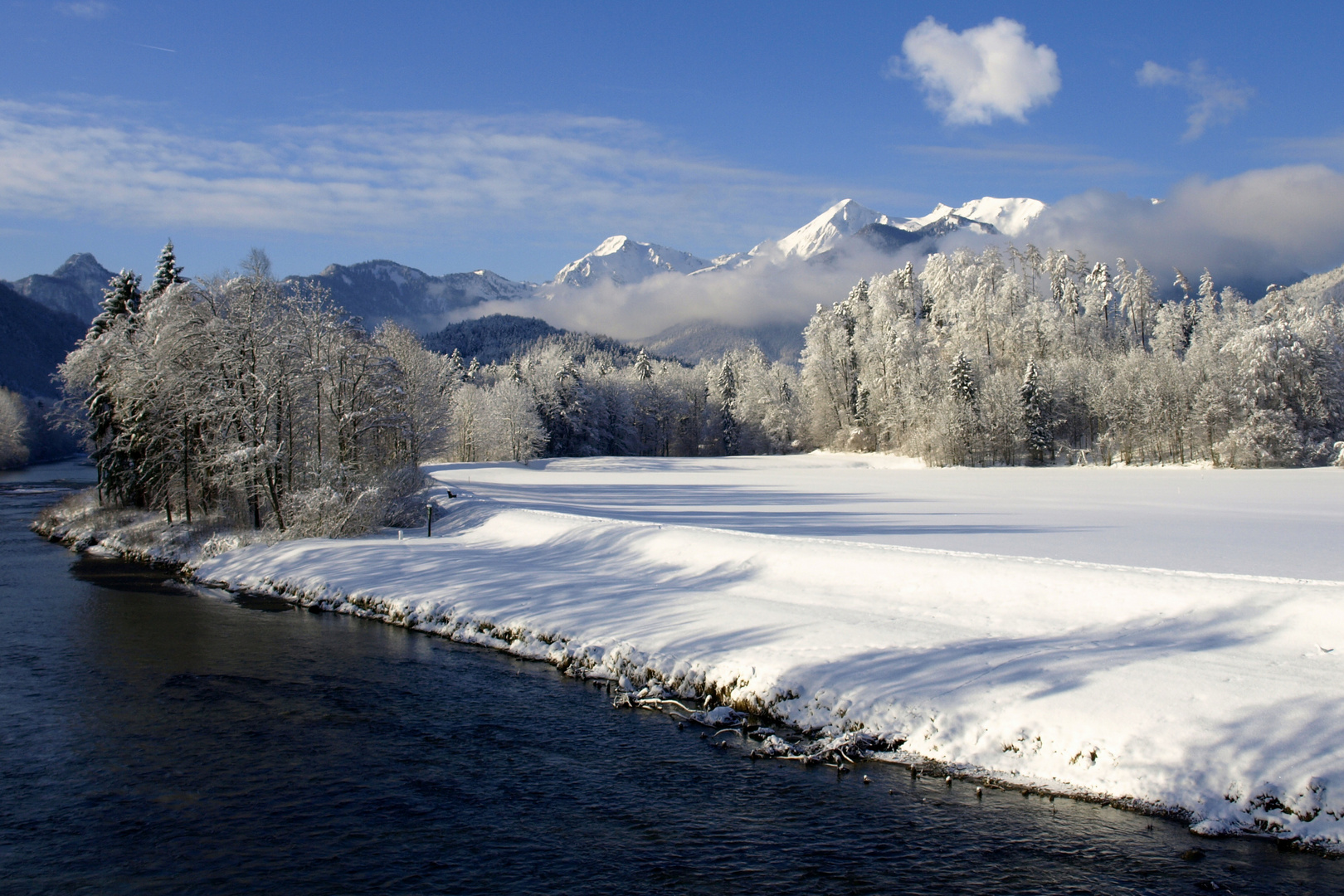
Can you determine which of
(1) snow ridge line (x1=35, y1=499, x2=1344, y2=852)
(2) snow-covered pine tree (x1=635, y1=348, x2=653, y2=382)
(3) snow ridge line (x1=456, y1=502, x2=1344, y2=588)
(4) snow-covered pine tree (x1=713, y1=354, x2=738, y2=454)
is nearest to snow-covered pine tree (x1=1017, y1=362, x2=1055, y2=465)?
(4) snow-covered pine tree (x1=713, y1=354, x2=738, y2=454)

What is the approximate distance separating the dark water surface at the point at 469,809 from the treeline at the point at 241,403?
16.4 meters

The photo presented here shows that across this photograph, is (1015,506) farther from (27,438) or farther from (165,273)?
(27,438)

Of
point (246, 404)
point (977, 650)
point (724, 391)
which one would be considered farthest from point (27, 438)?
point (977, 650)

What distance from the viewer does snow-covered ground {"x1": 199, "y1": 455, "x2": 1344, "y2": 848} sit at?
10.9 m

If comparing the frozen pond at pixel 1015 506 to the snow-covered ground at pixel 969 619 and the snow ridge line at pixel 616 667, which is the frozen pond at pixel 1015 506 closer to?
the snow-covered ground at pixel 969 619

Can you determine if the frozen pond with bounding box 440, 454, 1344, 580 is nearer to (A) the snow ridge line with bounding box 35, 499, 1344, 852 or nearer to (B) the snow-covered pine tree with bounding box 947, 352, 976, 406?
(A) the snow ridge line with bounding box 35, 499, 1344, 852

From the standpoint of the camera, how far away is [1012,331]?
8688 centimetres

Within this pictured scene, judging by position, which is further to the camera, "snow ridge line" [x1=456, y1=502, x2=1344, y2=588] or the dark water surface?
"snow ridge line" [x1=456, y1=502, x2=1344, y2=588]

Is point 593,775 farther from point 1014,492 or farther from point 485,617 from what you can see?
point 1014,492

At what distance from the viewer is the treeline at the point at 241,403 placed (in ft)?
105

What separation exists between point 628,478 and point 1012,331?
49687 mm

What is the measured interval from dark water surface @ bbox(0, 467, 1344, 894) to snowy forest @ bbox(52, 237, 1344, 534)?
18.1 metres

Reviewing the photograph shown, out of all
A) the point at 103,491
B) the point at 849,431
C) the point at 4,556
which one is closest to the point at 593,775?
the point at 4,556

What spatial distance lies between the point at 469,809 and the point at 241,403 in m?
26.5
